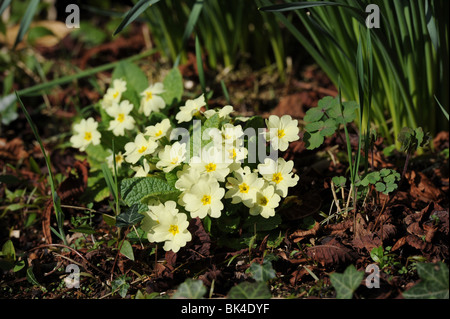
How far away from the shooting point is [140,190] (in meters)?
1.67

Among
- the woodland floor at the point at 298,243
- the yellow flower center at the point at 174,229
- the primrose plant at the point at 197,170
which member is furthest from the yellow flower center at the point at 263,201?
the yellow flower center at the point at 174,229

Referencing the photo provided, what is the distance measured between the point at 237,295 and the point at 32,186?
128 cm

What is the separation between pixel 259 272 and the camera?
1.45 meters

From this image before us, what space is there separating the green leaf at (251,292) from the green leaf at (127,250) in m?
0.43

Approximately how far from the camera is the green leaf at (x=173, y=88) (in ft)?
7.01

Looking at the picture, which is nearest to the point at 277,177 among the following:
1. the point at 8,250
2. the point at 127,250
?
the point at 127,250

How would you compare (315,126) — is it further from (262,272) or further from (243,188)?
(262,272)

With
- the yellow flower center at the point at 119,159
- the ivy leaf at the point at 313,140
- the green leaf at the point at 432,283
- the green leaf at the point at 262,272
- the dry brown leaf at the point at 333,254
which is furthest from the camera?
the yellow flower center at the point at 119,159

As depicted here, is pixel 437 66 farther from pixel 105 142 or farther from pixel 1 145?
pixel 1 145

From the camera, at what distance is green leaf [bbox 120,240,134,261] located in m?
1.62

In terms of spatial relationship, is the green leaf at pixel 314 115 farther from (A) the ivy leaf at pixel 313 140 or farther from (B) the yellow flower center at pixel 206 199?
(B) the yellow flower center at pixel 206 199

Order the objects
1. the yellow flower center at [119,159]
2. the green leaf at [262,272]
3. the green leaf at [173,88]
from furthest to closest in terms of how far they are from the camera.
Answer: the green leaf at [173,88] → the yellow flower center at [119,159] → the green leaf at [262,272]

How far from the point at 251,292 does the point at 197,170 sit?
439mm

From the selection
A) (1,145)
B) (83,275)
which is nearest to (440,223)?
(83,275)
